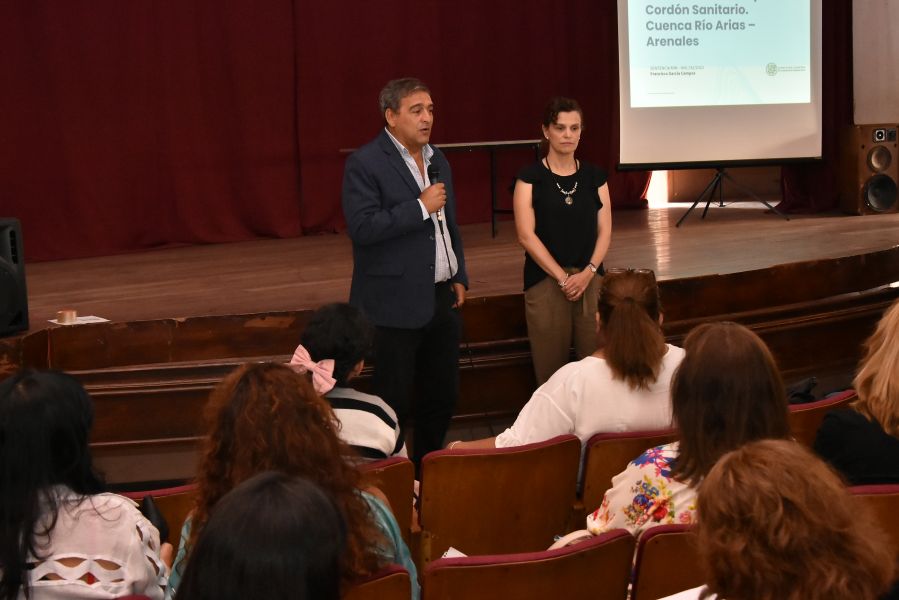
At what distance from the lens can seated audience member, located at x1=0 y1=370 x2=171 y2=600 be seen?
167cm

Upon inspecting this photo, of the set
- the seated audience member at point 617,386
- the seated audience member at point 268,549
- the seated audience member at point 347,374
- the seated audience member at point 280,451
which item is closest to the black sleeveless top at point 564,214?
the seated audience member at point 617,386

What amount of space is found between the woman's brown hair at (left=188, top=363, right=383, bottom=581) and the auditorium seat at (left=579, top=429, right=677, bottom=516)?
88cm

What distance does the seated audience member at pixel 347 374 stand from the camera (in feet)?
7.96

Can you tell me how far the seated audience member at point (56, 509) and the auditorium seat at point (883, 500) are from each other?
1289 millimetres

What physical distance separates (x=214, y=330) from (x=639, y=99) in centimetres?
407

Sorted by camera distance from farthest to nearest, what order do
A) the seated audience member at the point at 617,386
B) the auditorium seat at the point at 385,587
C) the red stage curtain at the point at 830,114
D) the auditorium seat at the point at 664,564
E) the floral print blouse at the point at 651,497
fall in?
the red stage curtain at the point at 830,114, the seated audience member at the point at 617,386, the floral print blouse at the point at 651,497, the auditorium seat at the point at 664,564, the auditorium seat at the point at 385,587

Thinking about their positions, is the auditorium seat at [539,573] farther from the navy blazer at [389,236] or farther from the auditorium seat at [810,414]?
the navy blazer at [389,236]

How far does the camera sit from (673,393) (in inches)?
78.9

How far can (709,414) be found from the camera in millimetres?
1945

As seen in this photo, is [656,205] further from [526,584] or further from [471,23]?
[526,584]

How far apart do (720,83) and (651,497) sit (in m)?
5.73

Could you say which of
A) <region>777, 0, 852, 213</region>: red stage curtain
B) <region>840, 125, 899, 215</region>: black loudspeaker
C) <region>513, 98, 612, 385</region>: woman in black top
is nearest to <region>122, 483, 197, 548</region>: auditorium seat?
<region>513, 98, 612, 385</region>: woman in black top

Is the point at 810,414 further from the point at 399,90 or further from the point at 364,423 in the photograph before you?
the point at 399,90

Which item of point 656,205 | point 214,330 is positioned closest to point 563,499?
point 214,330
